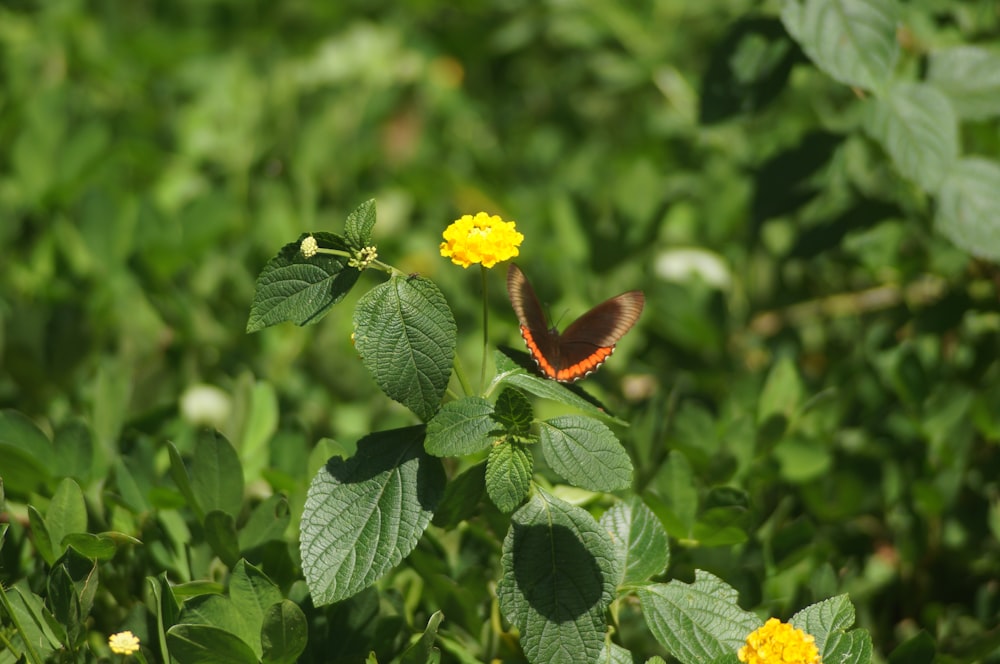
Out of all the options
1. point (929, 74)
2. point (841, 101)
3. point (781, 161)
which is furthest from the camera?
point (841, 101)

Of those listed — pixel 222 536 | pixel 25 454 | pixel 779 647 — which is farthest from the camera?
pixel 25 454

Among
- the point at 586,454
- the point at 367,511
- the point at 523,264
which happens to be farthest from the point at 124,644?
the point at 523,264

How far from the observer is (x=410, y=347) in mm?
1075

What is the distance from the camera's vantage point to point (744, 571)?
1.30m

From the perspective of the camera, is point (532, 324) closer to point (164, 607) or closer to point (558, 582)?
point (558, 582)

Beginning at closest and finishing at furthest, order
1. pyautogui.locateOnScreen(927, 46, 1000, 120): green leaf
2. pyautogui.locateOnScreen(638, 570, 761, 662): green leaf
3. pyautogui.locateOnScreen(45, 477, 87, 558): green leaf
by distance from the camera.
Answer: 1. pyautogui.locateOnScreen(638, 570, 761, 662): green leaf
2. pyautogui.locateOnScreen(45, 477, 87, 558): green leaf
3. pyautogui.locateOnScreen(927, 46, 1000, 120): green leaf

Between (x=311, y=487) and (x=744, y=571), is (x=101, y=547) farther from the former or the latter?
(x=744, y=571)

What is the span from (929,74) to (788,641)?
1.13 metres

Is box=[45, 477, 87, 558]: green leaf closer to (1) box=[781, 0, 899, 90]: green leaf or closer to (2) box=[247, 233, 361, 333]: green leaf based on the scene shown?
(2) box=[247, 233, 361, 333]: green leaf

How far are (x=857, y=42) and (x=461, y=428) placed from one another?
35.8 inches

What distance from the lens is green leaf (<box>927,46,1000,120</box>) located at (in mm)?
1676

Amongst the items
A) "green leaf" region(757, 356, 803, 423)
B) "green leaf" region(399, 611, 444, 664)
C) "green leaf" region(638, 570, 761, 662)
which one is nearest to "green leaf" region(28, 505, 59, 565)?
"green leaf" region(399, 611, 444, 664)

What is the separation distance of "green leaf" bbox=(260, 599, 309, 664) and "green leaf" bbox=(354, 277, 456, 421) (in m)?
0.25

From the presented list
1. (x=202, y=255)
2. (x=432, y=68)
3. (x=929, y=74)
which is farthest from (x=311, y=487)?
(x=432, y=68)
